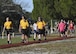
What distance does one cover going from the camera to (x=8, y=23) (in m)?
23.5

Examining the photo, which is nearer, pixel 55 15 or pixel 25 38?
pixel 25 38

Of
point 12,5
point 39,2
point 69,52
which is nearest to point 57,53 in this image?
point 69,52

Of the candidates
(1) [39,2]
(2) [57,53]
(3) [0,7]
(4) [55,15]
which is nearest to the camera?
(2) [57,53]

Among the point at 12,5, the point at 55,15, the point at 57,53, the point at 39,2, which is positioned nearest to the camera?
the point at 57,53

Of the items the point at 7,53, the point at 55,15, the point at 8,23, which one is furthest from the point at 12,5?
the point at 7,53

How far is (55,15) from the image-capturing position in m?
55.8

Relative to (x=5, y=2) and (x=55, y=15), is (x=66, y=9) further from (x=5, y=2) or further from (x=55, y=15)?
(x=5, y=2)

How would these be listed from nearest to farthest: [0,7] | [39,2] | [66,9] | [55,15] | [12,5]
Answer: [66,9]
[55,15]
[39,2]
[0,7]
[12,5]

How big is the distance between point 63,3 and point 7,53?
130 ft

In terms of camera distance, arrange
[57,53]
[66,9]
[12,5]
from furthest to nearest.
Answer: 1. [12,5]
2. [66,9]
3. [57,53]

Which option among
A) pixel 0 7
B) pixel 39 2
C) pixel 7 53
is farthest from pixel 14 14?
pixel 7 53

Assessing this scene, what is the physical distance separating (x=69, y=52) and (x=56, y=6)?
41491 mm

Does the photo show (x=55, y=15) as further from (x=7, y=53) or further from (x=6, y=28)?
(x=7, y=53)

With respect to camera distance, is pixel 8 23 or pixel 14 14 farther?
pixel 14 14
